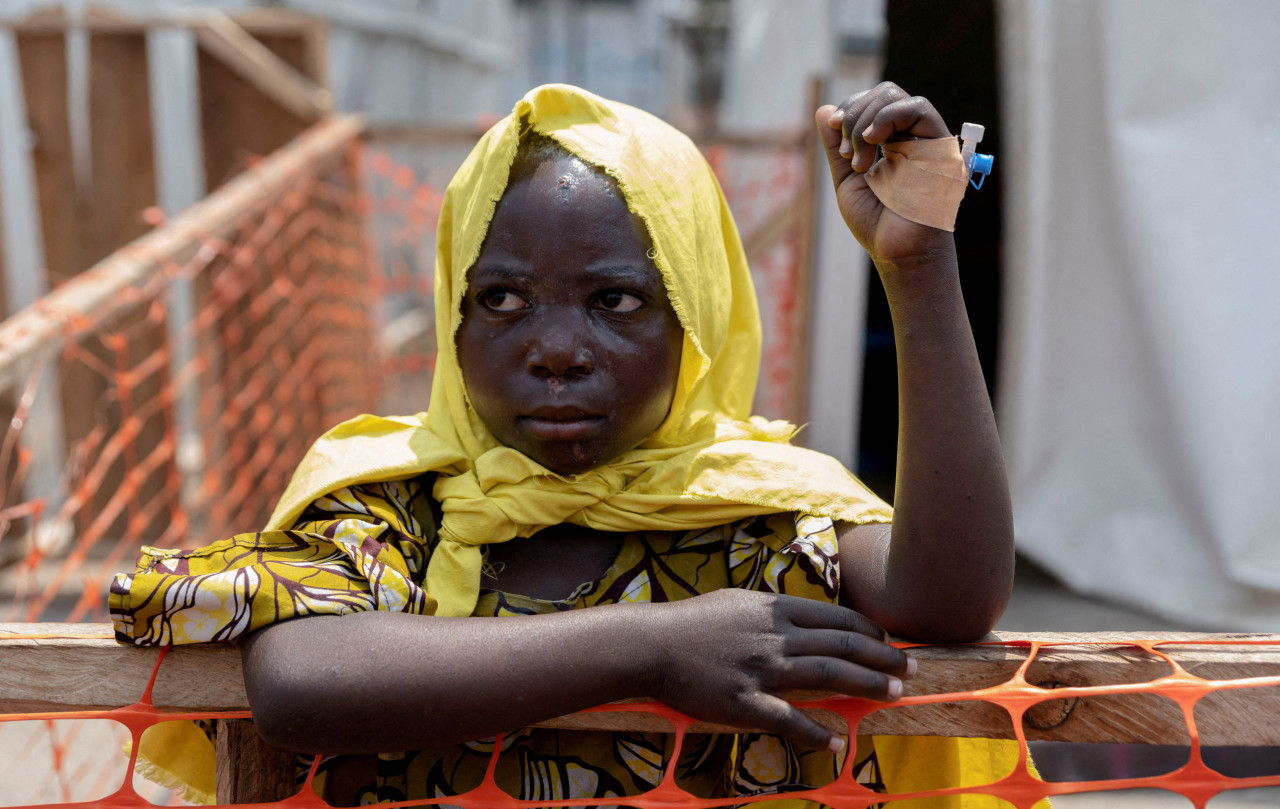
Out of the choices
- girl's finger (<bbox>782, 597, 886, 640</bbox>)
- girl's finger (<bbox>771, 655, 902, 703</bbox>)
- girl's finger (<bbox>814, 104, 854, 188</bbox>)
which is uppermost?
girl's finger (<bbox>814, 104, 854, 188</bbox>)

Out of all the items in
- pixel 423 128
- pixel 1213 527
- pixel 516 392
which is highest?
pixel 423 128

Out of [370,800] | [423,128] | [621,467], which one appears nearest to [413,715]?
[370,800]

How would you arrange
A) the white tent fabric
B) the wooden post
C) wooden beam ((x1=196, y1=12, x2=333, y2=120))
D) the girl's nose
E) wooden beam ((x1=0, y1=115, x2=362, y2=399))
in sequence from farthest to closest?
wooden beam ((x1=196, y1=12, x2=333, y2=120)) → the white tent fabric → wooden beam ((x1=0, y1=115, x2=362, y2=399)) → the girl's nose → the wooden post

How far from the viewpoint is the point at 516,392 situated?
120 centimetres

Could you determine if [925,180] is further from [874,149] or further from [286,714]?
[286,714]

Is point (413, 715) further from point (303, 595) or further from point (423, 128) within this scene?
point (423, 128)

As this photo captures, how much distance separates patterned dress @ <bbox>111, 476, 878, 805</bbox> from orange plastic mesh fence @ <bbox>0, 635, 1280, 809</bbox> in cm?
13

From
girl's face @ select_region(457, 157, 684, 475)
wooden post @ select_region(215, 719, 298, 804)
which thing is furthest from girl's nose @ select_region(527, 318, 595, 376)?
wooden post @ select_region(215, 719, 298, 804)

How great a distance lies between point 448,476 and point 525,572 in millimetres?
161

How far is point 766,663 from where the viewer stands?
0.97 m

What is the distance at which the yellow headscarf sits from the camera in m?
1.21

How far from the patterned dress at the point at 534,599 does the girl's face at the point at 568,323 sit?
0.51 ft

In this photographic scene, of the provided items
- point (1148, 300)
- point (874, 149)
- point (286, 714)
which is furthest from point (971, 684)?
point (1148, 300)

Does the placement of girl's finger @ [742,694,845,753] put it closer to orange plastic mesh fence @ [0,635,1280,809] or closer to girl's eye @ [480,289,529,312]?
orange plastic mesh fence @ [0,635,1280,809]
